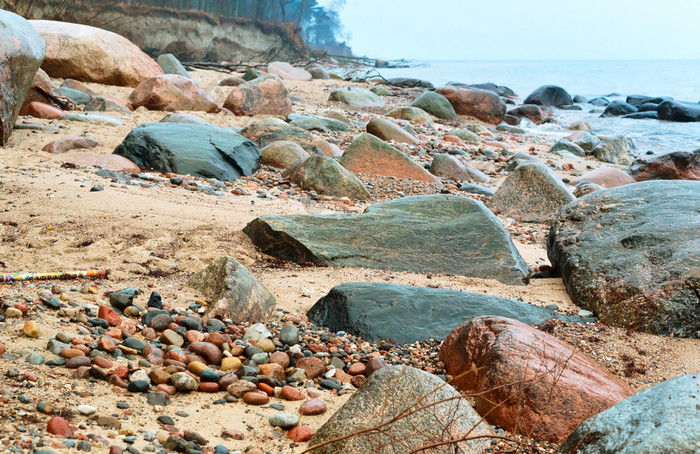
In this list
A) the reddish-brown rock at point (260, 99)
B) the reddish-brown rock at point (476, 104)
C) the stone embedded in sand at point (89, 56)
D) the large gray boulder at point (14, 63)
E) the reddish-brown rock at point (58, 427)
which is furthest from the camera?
the reddish-brown rock at point (476, 104)

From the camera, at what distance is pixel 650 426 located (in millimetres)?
1836

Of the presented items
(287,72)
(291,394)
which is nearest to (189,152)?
(291,394)

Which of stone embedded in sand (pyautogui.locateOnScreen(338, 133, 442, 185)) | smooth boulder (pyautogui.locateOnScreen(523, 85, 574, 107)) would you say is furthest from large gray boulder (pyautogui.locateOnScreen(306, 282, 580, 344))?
smooth boulder (pyautogui.locateOnScreen(523, 85, 574, 107))

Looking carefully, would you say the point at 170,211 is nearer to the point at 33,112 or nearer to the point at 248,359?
the point at 248,359

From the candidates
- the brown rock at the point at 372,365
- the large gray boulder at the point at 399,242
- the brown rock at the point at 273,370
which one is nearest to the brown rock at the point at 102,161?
the large gray boulder at the point at 399,242

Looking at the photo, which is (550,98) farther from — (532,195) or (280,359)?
(280,359)

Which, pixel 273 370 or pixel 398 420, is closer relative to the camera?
pixel 398 420

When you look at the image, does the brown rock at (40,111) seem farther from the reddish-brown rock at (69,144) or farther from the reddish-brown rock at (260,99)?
the reddish-brown rock at (260,99)

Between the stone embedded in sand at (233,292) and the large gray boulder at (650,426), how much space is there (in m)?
1.95

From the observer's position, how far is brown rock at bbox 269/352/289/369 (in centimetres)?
307

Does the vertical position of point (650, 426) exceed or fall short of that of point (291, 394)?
it exceeds it

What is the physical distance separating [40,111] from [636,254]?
24.0 ft

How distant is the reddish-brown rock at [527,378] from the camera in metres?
2.64

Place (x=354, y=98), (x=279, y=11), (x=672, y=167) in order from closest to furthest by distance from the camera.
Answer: (x=672, y=167) → (x=354, y=98) → (x=279, y=11)
